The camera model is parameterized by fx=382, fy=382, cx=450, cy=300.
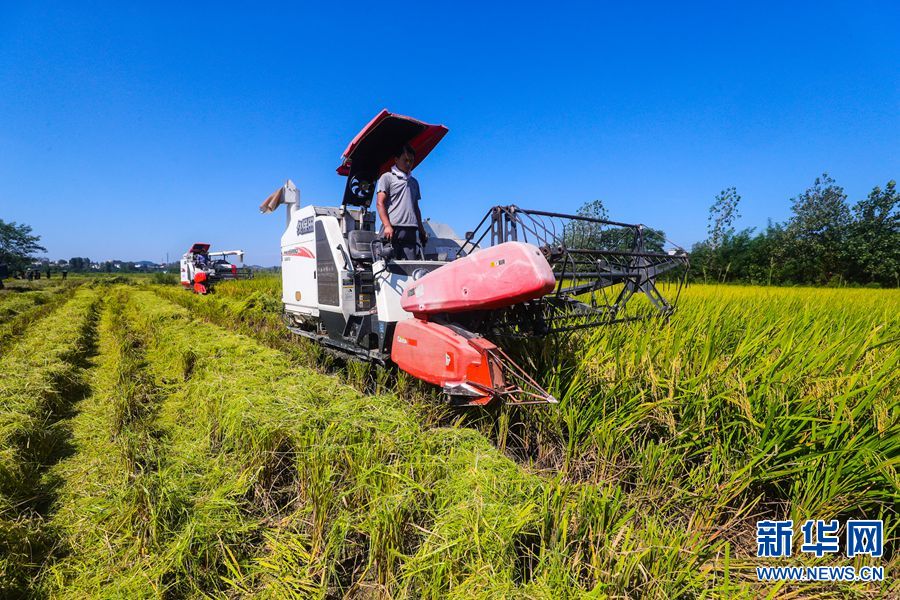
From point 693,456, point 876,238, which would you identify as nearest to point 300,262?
point 693,456

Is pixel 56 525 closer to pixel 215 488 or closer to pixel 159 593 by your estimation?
pixel 215 488

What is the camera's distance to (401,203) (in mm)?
4312

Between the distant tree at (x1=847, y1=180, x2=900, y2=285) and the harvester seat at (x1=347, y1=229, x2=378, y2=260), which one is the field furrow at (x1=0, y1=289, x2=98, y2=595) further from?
the distant tree at (x1=847, y1=180, x2=900, y2=285)

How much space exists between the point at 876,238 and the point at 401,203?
42.9 m

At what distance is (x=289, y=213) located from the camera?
6.02 m

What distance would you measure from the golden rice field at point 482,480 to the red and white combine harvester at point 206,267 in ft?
46.2

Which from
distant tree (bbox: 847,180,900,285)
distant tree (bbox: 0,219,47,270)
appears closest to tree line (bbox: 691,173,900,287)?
distant tree (bbox: 847,180,900,285)

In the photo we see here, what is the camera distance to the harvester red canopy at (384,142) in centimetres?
439

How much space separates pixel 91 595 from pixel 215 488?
689mm

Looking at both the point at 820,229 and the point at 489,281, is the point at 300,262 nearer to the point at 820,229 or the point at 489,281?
the point at 489,281

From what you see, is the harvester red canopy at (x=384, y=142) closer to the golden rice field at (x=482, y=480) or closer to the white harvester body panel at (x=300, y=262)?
the white harvester body panel at (x=300, y=262)

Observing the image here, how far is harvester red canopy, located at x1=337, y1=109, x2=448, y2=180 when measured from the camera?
439cm

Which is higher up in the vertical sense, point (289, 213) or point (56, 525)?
point (289, 213)

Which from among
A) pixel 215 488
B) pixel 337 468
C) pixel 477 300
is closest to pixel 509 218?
pixel 477 300
